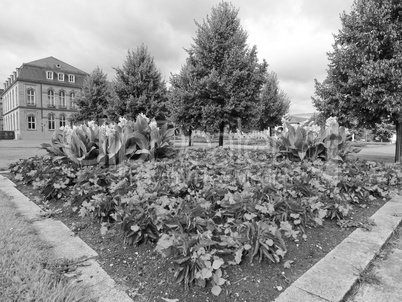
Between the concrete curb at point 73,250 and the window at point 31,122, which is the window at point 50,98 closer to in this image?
the window at point 31,122

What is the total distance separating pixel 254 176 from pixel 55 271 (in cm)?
213

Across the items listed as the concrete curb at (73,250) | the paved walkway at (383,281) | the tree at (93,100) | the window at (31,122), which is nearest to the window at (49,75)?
the window at (31,122)

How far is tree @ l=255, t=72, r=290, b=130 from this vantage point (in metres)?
21.4

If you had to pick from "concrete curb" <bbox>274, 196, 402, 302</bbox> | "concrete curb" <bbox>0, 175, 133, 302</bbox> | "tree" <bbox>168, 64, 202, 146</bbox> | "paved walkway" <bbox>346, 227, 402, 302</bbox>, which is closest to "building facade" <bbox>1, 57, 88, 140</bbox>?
"tree" <bbox>168, 64, 202, 146</bbox>

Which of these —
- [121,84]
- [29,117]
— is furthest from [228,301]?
[29,117]

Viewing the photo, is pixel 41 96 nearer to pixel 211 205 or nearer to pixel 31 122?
pixel 31 122

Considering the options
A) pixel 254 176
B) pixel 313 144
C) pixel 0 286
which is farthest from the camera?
pixel 313 144

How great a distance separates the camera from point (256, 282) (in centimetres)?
164

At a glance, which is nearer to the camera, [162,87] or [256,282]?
[256,282]

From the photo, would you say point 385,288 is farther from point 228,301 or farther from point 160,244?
point 160,244

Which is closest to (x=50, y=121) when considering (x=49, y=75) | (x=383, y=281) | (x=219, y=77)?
(x=49, y=75)

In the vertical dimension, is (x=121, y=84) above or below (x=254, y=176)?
above

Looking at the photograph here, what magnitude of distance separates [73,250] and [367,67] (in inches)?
363

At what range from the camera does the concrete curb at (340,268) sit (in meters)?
1.51
